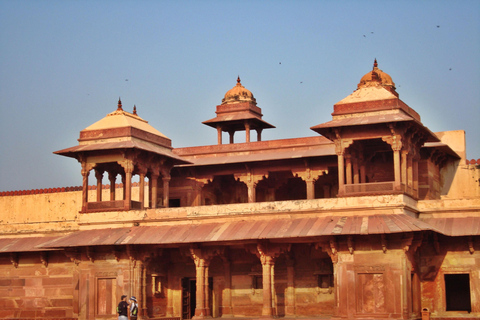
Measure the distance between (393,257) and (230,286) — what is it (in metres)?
7.15

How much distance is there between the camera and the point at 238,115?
36.8m

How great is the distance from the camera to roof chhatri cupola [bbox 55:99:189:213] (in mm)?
30250

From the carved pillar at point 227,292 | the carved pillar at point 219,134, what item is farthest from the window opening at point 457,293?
the carved pillar at point 219,134

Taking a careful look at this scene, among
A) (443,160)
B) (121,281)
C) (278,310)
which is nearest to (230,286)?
(278,310)

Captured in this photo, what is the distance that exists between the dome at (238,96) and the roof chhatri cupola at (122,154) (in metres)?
6.32

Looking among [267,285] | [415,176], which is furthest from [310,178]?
[267,285]

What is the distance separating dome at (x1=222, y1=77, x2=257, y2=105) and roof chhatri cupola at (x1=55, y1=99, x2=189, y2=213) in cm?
632

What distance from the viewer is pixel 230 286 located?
30.0 m

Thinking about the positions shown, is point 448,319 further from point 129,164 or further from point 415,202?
point 129,164

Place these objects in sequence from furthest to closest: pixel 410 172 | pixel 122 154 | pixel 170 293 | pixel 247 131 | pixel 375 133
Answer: pixel 247 131 < pixel 170 293 < pixel 122 154 < pixel 410 172 < pixel 375 133

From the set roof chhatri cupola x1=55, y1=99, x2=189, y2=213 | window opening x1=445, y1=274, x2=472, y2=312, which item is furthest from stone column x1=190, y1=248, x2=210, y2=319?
window opening x1=445, y1=274, x2=472, y2=312

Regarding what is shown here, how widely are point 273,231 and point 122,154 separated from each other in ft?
23.0

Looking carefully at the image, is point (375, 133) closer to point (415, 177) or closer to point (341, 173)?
point (341, 173)

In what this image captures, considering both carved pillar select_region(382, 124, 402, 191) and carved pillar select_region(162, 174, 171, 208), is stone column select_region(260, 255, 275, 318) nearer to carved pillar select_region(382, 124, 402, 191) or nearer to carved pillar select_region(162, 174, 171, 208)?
carved pillar select_region(382, 124, 402, 191)
